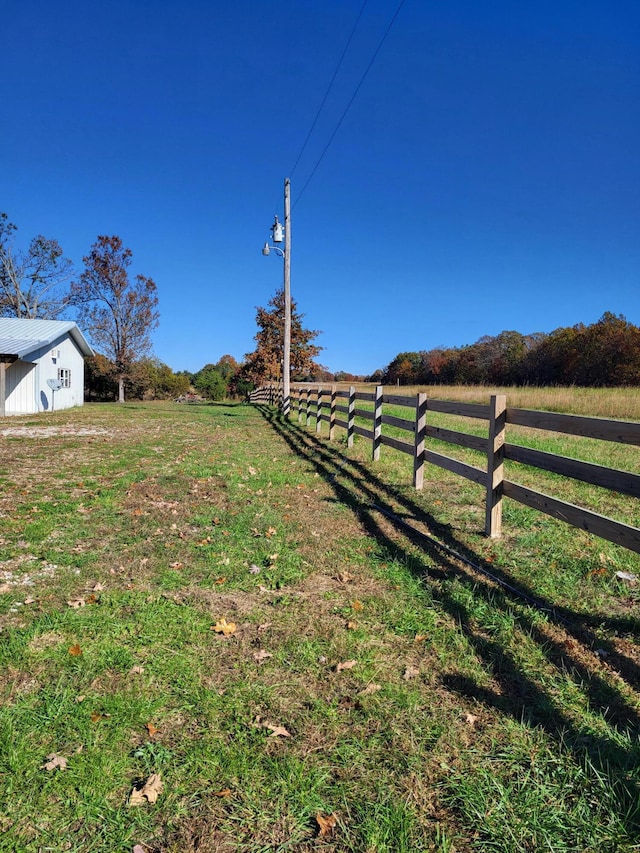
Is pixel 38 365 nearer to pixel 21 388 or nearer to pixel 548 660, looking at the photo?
pixel 21 388

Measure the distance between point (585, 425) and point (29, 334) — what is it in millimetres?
25372

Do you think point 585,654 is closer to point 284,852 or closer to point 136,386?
point 284,852

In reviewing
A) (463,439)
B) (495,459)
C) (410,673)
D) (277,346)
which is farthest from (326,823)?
(277,346)

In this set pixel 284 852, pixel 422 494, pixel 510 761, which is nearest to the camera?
pixel 284 852

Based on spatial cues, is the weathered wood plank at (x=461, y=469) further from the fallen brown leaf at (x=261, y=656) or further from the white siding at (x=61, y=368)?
the white siding at (x=61, y=368)

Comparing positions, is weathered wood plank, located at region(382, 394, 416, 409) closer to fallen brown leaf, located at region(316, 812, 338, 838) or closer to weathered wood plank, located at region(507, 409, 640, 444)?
weathered wood plank, located at region(507, 409, 640, 444)

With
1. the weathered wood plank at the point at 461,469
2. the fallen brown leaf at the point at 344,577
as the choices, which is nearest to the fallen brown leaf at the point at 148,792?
the fallen brown leaf at the point at 344,577

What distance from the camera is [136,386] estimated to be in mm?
42531

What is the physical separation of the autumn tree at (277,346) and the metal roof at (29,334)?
13662mm

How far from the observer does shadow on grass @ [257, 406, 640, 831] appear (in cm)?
210

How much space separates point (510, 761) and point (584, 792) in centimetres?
28

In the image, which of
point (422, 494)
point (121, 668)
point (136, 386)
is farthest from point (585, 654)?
point (136, 386)

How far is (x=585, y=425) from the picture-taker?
3.70 metres

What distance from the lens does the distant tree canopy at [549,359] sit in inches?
1842
